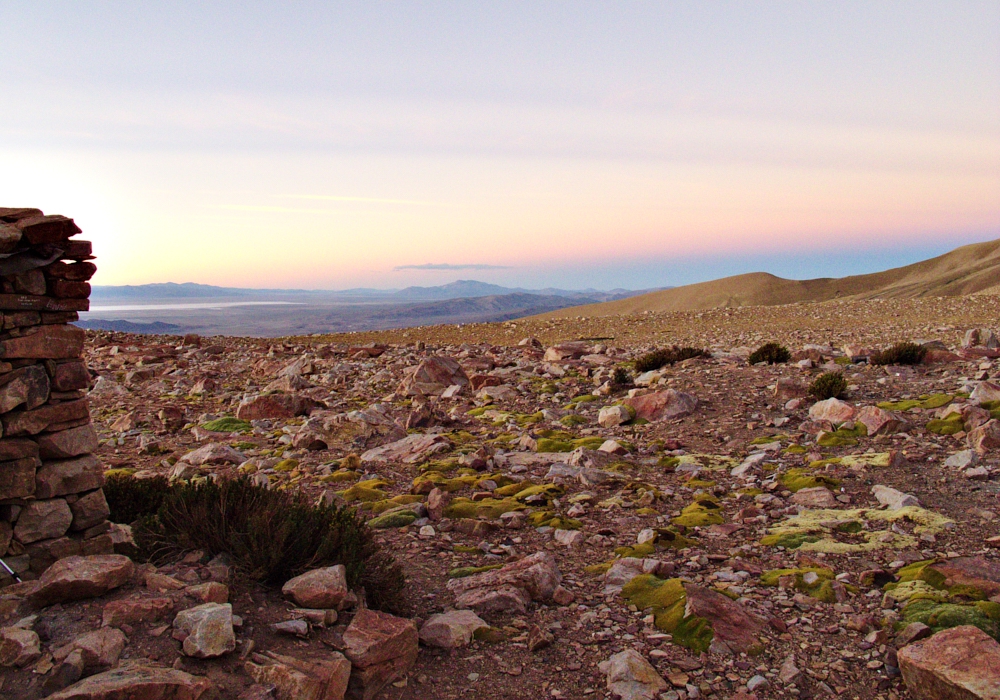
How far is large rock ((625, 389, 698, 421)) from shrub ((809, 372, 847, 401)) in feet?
7.06

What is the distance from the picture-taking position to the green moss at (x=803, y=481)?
8.26 meters

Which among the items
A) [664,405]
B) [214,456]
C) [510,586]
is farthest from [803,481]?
[214,456]

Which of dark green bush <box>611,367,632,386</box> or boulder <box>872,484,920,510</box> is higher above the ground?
dark green bush <box>611,367,632,386</box>

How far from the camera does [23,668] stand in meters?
4.09

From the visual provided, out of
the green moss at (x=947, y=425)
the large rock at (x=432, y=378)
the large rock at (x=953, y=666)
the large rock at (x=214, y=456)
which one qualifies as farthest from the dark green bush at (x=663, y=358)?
the large rock at (x=953, y=666)

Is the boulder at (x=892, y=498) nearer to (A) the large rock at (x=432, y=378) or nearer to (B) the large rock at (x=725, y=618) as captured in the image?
(B) the large rock at (x=725, y=618)

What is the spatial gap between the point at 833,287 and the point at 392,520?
11236 centimetres

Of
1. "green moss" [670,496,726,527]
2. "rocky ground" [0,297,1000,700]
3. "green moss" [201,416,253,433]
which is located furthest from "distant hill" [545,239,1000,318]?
"green moss" [670,496,726,527]

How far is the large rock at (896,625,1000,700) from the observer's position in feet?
13.4

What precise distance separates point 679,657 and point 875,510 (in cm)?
384

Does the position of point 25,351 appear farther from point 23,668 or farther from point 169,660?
point 169,660

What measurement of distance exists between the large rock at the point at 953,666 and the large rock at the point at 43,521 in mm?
6652

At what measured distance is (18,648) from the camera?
411cm

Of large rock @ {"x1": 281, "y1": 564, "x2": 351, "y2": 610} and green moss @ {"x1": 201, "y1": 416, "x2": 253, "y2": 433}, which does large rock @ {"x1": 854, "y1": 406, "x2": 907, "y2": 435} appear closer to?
large rock @ {"x1": 281, "y1": 564, "x2": 351, "y2": 610}
